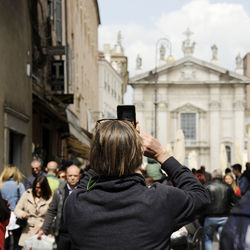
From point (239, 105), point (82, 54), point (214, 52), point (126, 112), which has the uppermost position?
point (214, 52)

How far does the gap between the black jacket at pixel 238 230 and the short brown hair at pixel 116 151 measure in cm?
65

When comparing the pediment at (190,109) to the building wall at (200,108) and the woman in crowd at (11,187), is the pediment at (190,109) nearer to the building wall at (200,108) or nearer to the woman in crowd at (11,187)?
the building wall at (200,108)

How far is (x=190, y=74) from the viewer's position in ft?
199

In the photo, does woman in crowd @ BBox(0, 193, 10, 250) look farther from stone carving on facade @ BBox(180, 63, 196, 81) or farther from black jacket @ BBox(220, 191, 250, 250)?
stone carving on facade @ BBox(180, 63, 196, 81)

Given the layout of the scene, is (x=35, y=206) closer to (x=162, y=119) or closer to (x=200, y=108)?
(x=162, y=119)

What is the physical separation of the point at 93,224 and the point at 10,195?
638 centimetres

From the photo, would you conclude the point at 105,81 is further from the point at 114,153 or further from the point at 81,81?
the point at 114,153

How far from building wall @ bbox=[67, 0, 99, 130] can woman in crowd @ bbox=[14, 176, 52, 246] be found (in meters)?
16.1

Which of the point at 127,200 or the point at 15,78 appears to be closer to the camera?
the point at 127,200

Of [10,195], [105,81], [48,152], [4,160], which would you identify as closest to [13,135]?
[4,160]

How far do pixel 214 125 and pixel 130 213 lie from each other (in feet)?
189

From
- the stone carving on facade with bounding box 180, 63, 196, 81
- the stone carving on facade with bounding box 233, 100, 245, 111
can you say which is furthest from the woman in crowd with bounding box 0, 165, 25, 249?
the stone carving on facade with bounding box 180, 63, 196, 81

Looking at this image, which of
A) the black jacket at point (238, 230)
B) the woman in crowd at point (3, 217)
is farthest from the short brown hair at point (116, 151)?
the woman in crowd at point (3, 217)

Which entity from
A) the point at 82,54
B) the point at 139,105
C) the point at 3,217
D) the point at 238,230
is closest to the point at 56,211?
the point at 3,217
